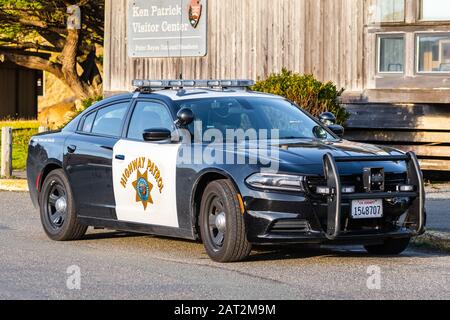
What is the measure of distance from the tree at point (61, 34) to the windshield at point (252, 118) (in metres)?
18.8

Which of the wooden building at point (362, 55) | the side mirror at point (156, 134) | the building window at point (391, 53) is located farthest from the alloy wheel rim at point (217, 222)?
the building window at point (391, 53)

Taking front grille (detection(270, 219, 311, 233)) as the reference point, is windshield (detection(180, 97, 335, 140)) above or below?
above

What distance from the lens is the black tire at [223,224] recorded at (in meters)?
10.1

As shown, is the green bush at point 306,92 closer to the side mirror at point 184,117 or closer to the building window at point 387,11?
the building window at point 387,11

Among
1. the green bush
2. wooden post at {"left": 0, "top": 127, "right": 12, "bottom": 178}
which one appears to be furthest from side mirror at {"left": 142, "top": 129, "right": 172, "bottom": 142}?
wooden post at {"left": 0, "top": 127, "right": 12, "bottom": 178}

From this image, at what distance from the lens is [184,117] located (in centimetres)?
1115

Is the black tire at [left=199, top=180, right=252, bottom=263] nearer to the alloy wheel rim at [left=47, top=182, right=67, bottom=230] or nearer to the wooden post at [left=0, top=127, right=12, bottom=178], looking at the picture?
the alloy wheel rim at [left=47, top=182, right=67, bottom=230]

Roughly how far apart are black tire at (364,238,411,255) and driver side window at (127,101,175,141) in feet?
Result: 7.87

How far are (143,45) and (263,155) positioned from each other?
1429cm

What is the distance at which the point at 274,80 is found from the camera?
1861 centimetres

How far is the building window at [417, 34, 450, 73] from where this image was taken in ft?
64.1

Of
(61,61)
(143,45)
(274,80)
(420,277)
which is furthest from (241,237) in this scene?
(61,61)
